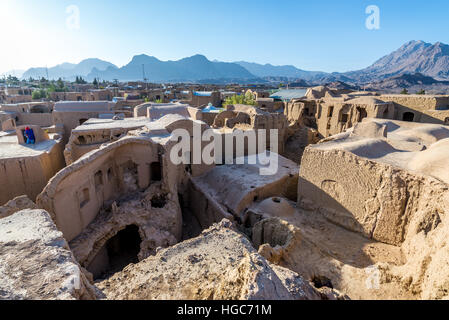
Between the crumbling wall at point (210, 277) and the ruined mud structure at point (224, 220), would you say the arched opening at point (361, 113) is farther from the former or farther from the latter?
the crumbling wall at point (210, 277)

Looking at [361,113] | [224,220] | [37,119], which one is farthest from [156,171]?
[37,119]

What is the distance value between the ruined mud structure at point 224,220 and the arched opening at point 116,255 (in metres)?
0.06

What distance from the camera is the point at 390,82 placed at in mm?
83188

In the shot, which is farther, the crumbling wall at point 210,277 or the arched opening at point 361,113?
the arched opening at point 361,113

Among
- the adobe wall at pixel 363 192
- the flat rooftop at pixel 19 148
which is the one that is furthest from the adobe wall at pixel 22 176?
the adobe wall at pixel 363 192

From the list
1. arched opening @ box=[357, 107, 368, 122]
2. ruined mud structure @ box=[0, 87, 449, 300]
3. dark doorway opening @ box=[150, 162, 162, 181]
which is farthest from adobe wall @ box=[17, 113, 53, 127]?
arched opening @ box=[357, 107, 368, 122]

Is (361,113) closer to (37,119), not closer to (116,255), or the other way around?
(116,255)

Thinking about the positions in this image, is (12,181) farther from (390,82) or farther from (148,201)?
(390,82)

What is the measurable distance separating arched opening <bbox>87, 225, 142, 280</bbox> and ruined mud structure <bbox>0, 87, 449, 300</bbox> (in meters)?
0.06

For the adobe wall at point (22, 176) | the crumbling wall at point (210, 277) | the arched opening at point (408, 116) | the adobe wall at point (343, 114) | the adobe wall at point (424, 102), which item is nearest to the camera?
the crumbling wall at point (210, 277)

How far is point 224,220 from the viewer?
6.91 meters

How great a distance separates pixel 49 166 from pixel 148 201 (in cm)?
491

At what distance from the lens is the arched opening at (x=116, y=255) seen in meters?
9.14

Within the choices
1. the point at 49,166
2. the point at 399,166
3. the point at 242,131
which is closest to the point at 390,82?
the point at 242,131
